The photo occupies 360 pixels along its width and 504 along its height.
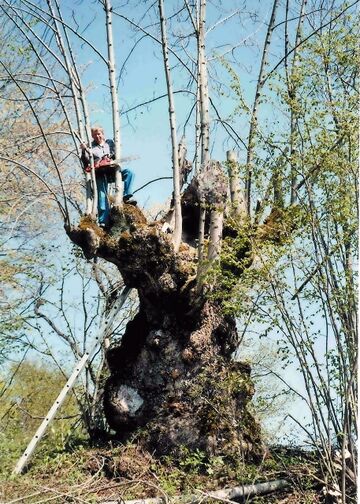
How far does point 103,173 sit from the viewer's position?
6578mm

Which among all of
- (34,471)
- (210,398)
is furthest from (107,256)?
(34,471)

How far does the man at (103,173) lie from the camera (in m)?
6.47

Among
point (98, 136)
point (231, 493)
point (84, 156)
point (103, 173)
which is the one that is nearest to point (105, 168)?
point (103, 173)

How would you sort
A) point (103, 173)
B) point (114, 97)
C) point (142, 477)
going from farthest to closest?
point (103, 173)
point (114, 97)
point (142, 477)

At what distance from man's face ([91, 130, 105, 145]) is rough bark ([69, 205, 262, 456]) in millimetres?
969

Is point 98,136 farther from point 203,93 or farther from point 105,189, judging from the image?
point 203,93

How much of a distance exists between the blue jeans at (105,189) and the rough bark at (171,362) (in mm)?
381

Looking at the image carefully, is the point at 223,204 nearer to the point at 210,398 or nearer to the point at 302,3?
the point at 210,398

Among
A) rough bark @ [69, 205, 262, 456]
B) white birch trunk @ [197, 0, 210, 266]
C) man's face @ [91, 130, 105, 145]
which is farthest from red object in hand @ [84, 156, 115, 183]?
white birch trunk @ [197, 0, 210, 266]

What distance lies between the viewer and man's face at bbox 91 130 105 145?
6590mm

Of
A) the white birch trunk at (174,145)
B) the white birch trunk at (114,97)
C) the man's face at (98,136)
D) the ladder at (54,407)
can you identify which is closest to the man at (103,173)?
the man's face at (98,136)

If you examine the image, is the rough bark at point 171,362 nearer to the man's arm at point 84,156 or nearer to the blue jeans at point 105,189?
the blue jeans at point 105,189

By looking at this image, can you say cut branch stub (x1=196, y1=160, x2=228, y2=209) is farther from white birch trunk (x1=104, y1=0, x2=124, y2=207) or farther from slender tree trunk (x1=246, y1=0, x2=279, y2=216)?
white birch trunk (x1=104, y1=0, x2=124, y2=207)

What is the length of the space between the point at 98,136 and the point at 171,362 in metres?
2.62
